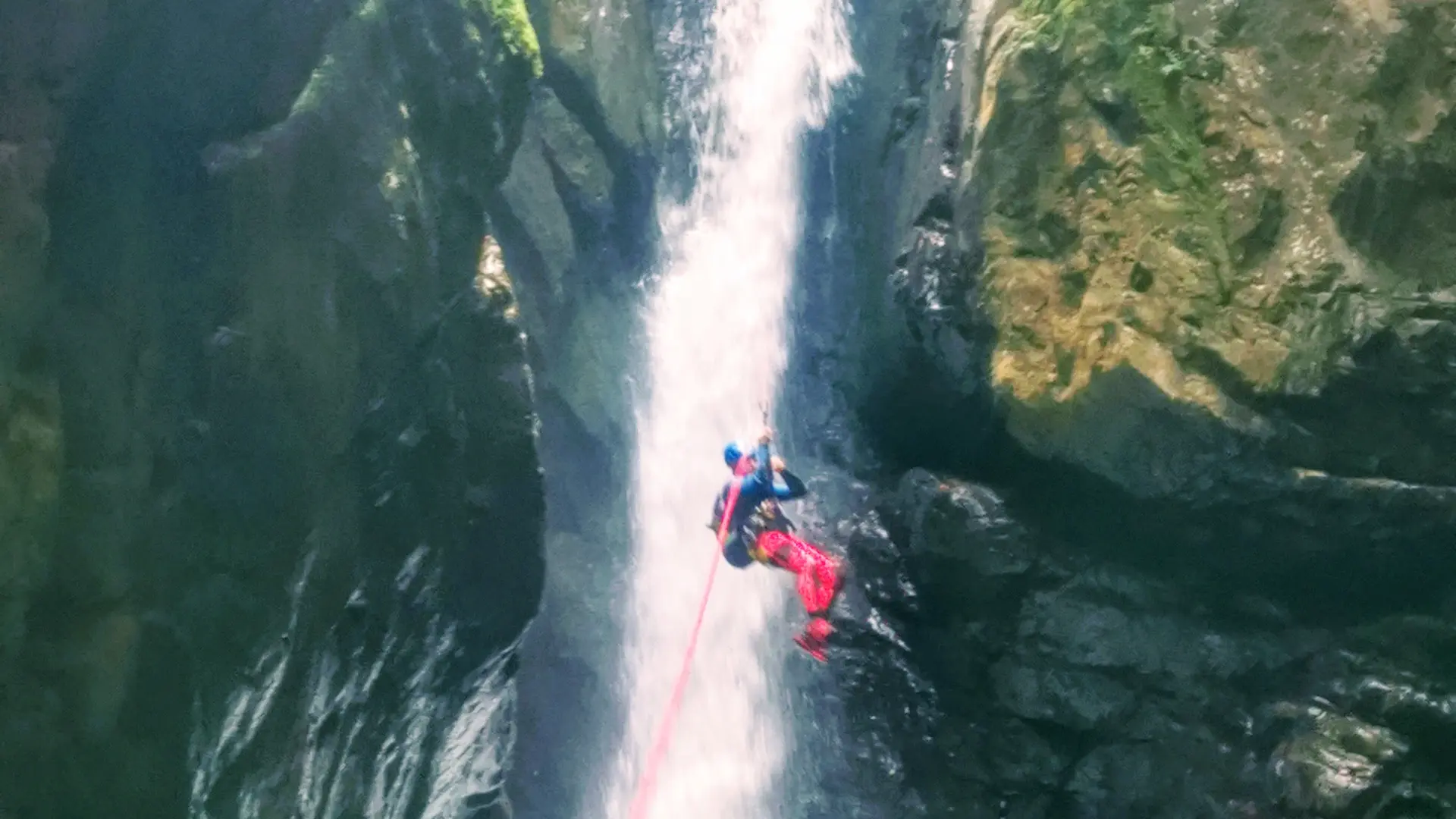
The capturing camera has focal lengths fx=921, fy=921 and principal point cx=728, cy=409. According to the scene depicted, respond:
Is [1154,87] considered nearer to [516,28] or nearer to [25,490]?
[516,28]

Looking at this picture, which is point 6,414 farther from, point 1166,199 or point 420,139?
point 1166,199

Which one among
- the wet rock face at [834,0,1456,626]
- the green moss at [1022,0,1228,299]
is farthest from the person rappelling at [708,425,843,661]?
the green moss at [1022,0,1228,299]

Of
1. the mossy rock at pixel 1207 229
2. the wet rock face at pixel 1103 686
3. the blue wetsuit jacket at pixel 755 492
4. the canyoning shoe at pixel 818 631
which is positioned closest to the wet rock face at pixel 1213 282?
the mossy rock at pixel 1207 229

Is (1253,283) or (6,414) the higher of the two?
(1253,283)

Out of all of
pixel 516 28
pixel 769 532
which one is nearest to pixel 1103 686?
pixel 769 532

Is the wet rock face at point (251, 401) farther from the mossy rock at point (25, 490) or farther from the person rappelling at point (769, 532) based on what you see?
the person rappelling at point (769, 532)

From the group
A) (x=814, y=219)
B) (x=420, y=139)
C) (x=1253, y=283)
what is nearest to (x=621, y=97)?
(x=814, y=219)

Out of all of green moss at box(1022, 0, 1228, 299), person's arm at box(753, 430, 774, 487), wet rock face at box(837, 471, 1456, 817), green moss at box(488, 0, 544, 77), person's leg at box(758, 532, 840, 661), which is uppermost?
green moss at box(488, 0, 544, 77)

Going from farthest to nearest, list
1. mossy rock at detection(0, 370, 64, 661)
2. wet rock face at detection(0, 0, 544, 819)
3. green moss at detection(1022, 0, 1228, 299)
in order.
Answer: green moss at detection(1022, 0, 1228, 299), wet rock face at detection(0, 0, 544, 819), mossy rock at detection(0, 370, 64, 661)

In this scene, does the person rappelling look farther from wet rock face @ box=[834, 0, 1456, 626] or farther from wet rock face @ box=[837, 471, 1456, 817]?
wet rock face @ box=[834, 0, 1456, 626]
